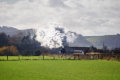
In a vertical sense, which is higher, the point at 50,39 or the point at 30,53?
the point at 50,39

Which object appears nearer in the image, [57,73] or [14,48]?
[57,73]

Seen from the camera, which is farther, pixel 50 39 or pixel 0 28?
pixel 0 28

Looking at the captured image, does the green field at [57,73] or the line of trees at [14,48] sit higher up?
the line of trees at [14,48]

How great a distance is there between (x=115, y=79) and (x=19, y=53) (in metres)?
55.7

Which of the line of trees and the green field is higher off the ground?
the line of trees

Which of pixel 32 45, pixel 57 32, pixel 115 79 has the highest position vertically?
pixel 57 32

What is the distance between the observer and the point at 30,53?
223 ft

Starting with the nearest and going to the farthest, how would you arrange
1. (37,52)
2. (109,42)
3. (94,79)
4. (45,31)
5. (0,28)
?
(94,79)
(37,52)
(45,31)
(0,28)
(109,42)

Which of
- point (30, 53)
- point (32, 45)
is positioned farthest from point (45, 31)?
point (30, 53)

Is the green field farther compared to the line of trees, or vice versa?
the line of trees

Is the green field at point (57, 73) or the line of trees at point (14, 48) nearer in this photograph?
the green field at point (57, 73)

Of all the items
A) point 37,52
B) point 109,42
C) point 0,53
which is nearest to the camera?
point 0,53

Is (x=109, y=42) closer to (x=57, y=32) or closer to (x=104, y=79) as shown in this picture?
(x=57, y=32)

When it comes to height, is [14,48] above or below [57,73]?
above
